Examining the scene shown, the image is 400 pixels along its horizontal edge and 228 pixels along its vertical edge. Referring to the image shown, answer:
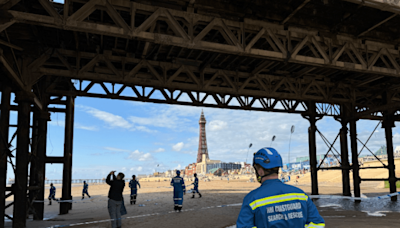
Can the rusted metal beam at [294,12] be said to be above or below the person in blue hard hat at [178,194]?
above

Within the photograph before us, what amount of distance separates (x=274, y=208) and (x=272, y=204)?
0.04 metres

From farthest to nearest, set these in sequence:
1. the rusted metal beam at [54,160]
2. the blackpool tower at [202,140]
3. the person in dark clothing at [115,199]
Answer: the blackpool tower at [202,140] → the rusted metal beam at [54,160] → the person in dark clothing at [115,199]

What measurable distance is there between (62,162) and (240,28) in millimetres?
10788

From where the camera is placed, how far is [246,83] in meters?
13.9

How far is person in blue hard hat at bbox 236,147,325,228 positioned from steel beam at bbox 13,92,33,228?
9.88m

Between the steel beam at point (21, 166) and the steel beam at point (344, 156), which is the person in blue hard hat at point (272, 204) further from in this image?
the steel beam at point (344, 156)

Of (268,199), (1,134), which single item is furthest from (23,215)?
(268,199)

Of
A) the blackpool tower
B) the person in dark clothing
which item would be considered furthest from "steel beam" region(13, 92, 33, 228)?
the blackpool tower

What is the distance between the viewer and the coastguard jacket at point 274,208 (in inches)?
91.0

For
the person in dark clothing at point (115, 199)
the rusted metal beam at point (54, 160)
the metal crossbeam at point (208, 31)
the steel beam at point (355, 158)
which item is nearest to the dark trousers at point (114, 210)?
the person in dark clothing at point (115, 199)

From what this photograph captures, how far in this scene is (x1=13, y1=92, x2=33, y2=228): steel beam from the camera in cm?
1005

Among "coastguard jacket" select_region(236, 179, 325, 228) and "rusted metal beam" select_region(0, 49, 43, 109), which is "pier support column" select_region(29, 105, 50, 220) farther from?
"coastguard jacket" select_region(236, 179, 325, 228)

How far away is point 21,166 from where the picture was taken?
1016 centimetres

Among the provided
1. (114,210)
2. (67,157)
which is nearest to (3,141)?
(114,210)
